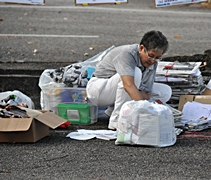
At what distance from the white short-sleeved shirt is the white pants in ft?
0.25

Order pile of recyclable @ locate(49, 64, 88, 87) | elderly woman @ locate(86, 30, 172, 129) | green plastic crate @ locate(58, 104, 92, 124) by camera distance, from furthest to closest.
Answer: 1. pile of recyclable @ locate(49, 64, 88, 87)
2. green plastic crate @ locate(58, 104, 92, 124)
3. elderly woman @ locate(86, 30, 172, 129)

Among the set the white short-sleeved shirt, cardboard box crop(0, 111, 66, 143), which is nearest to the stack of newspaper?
the white short-sleeved shirt

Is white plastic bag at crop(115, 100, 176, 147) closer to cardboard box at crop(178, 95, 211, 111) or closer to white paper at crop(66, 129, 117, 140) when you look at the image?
white paper at crop(66, 129, 117, 140)

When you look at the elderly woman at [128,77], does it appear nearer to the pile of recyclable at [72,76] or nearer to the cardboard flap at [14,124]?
the pile of recyclable at [72,76]

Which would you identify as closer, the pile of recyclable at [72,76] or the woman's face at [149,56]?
the woman's face at [149,56]

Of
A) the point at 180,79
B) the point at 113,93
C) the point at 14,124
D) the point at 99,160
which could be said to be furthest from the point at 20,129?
the point at 180,79

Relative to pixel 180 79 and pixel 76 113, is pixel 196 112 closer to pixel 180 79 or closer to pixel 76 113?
pixel 180 79

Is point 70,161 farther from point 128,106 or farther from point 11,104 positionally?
point 11,104

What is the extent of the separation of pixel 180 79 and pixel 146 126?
147 centimetres

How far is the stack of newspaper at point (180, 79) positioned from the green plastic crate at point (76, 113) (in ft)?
3.08

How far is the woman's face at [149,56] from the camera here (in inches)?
210

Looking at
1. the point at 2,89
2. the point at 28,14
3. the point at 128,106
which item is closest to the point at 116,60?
the point at 128,106

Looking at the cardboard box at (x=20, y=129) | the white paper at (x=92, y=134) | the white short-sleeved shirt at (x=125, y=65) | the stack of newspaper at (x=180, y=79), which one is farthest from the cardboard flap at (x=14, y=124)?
the stack of newspaper at (x=180, y=79)

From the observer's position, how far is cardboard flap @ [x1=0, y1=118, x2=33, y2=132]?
195 inches
